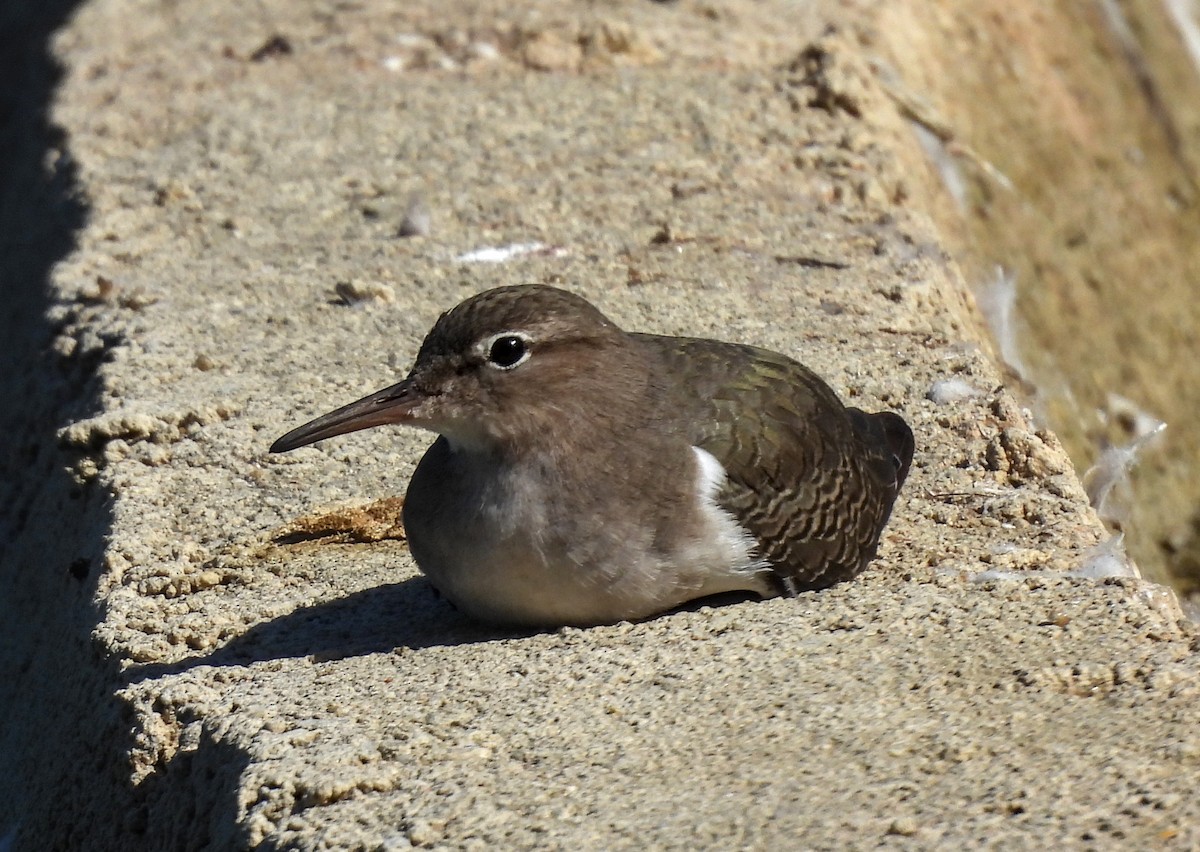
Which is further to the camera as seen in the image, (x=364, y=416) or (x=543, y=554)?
(x=364, y=416)

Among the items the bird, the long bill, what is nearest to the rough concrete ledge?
the bird

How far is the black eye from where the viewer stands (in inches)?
184

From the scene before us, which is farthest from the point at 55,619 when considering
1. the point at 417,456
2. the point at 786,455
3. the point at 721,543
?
the point at 786,455

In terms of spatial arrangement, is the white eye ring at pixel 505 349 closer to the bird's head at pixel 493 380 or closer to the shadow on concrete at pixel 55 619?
the bird's head at pixel 493 380

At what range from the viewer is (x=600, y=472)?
4551 millimetres

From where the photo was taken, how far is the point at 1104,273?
8977mm

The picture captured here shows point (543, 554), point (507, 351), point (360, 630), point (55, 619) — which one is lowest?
point (55, 619)

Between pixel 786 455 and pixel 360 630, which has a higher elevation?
pixel 786 455

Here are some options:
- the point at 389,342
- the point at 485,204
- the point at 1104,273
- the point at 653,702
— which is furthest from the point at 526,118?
the point at 653,702

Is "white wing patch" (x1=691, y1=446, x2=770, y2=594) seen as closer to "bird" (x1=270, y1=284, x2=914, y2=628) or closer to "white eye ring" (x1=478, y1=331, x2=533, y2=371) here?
"bird" (x1=270, y1=284, x2=914, y2=628)

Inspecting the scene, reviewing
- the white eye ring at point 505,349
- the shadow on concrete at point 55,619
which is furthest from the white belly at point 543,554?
the shadow on concrete at point 55,619

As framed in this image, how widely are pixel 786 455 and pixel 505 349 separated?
843 millimetres

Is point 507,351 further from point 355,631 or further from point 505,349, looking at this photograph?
Answer: point 355,631

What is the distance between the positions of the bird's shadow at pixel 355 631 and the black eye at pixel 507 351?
0.70 m
